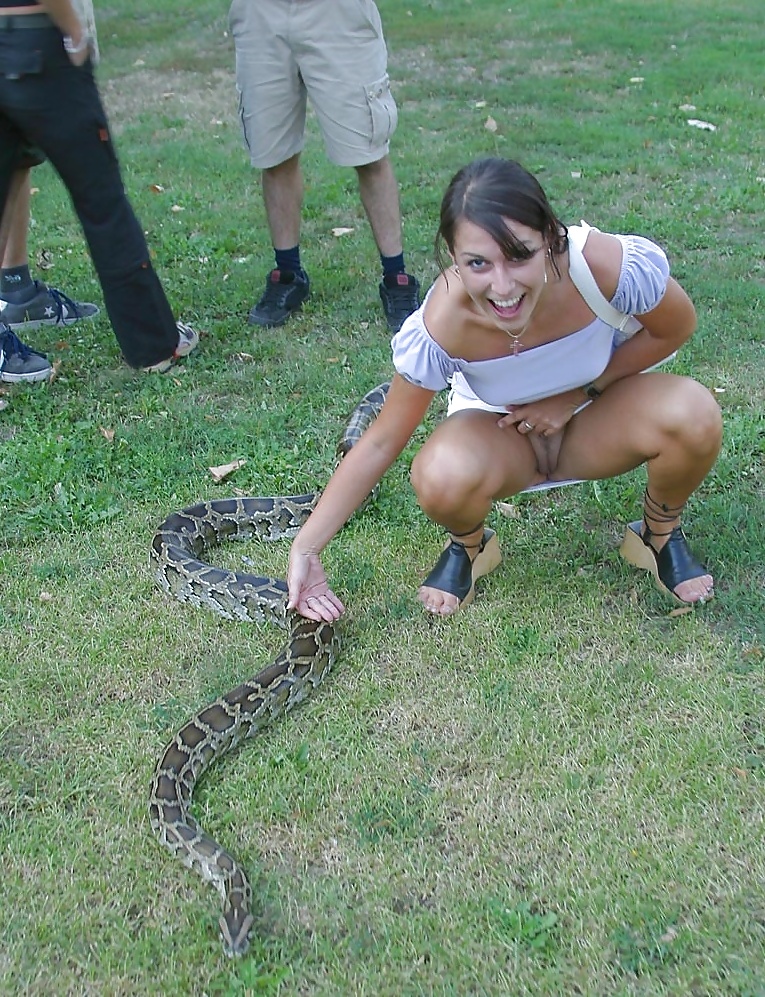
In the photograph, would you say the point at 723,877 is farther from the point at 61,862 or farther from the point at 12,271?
the point at 12,271

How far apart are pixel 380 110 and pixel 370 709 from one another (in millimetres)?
3572

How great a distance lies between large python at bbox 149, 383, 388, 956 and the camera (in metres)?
2.96

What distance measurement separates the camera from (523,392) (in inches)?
139

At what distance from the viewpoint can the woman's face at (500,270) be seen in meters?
2.93

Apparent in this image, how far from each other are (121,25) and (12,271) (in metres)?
8.92

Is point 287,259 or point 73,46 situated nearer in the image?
point 73,46

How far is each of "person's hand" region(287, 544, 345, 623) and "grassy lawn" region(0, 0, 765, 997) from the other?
0.19m

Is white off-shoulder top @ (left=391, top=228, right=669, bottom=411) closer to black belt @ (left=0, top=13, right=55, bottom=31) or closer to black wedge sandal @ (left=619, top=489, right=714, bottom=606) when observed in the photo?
black wedge sandal @ (left=619, top=489, right=714, bottom=606)

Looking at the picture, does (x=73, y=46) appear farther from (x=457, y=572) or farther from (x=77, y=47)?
(x=457, y=572)

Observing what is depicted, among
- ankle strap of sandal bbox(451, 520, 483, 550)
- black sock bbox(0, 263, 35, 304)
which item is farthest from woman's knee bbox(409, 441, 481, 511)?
black sock bbox(0, 263, 35, 304)

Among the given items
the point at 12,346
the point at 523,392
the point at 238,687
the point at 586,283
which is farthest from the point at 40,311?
the point at 586,283

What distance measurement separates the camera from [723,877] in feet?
9.33

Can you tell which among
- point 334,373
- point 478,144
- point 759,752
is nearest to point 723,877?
point 759,752

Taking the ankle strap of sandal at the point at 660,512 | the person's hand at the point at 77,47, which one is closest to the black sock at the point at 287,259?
the person's hand at the point at 77,47
